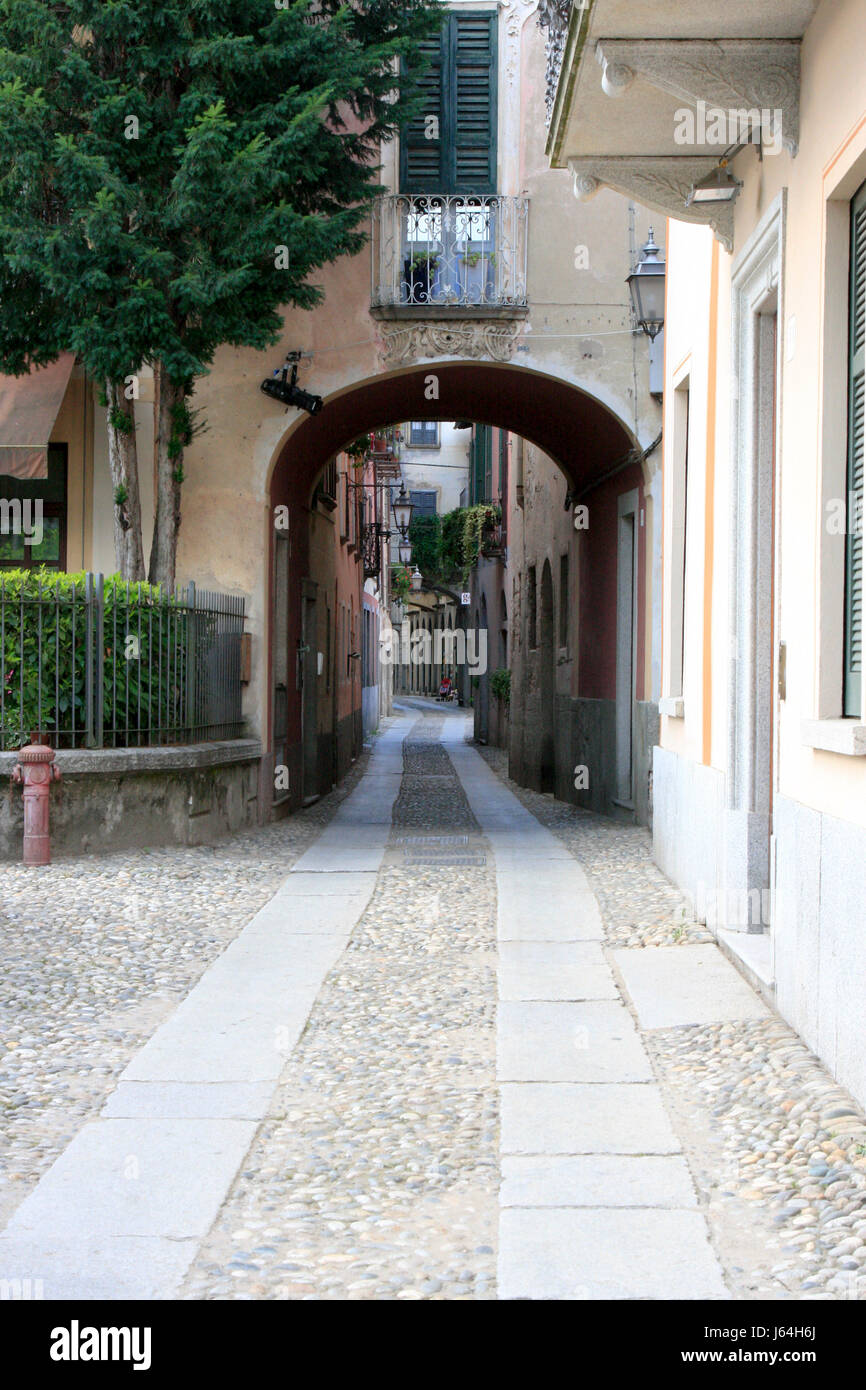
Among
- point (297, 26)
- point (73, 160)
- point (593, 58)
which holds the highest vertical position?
point (297, 26)

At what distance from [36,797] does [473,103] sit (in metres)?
7.67

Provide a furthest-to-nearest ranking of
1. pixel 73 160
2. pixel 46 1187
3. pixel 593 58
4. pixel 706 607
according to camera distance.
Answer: pixel 73 160 < pixel 706 607 < pixel 593 58 < pixel 46 1187

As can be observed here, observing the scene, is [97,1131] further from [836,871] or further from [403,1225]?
[836,871]

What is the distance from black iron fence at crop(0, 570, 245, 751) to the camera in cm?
986

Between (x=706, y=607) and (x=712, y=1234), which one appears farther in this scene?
(x=706, y=607)

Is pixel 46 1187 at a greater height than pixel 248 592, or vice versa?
pixel 248 592

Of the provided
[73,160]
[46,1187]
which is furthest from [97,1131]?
[73,160]

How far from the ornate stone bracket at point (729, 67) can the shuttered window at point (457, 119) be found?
7.27m

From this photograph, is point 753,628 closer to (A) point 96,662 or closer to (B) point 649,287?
(A) point 96,662

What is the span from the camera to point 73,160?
32.3ft

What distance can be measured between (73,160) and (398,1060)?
7227 mm

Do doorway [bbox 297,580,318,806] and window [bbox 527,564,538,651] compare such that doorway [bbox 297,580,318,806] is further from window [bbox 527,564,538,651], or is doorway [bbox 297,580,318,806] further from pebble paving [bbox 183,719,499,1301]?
pebble paving [bbox 183,719,499,1301]

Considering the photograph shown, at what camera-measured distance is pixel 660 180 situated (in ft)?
23.5

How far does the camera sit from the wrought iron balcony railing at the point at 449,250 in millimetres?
12484
